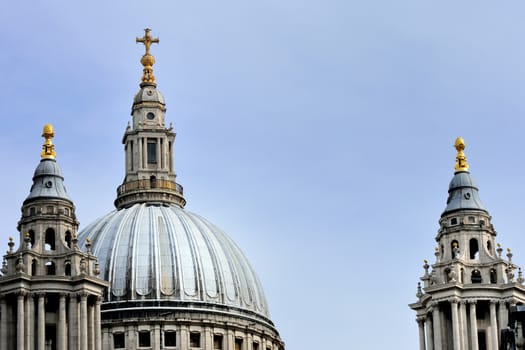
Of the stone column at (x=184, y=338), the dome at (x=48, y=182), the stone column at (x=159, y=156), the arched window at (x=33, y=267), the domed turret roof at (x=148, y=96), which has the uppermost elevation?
the domed turret roof at (x=148, y=96)

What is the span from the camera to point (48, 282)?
515 ft

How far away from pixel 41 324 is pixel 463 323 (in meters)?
27.9

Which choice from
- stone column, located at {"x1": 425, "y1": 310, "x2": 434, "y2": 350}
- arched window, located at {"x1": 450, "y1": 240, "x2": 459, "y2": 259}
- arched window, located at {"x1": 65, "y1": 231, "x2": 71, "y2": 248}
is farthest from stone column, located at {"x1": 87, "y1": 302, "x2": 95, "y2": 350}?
arched window, located at {"x1": 450, "y1": 240, "x2": 459, "y2": 259}

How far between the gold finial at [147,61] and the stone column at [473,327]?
158 ft

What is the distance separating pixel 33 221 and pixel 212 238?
97.3 ft

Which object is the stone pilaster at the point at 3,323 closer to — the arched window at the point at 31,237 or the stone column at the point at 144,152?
the arched window at the point at 31,237

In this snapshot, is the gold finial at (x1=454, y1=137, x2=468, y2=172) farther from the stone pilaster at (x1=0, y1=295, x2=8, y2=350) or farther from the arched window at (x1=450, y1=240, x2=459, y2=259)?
the stone pilaster at (x1=0, y1=295, x2=8, y2=350)

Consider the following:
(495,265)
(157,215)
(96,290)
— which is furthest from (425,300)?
(157,215)

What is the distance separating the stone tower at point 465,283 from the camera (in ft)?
518

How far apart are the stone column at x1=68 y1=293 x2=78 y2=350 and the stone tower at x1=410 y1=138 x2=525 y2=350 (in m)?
23.6

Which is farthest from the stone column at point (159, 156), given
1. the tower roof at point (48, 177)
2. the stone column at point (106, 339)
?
the tower roof at point (48, 177)

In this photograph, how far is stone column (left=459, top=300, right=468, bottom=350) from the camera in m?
157

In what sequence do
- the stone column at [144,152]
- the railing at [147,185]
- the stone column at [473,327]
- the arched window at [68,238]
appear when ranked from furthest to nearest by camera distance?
1. the stone column at [144,152]
2. the railing at [147,185]
3. the arched window at [68,238]
4. the stone column at [473,327]

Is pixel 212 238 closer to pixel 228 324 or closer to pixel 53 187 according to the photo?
pixel 228 324
